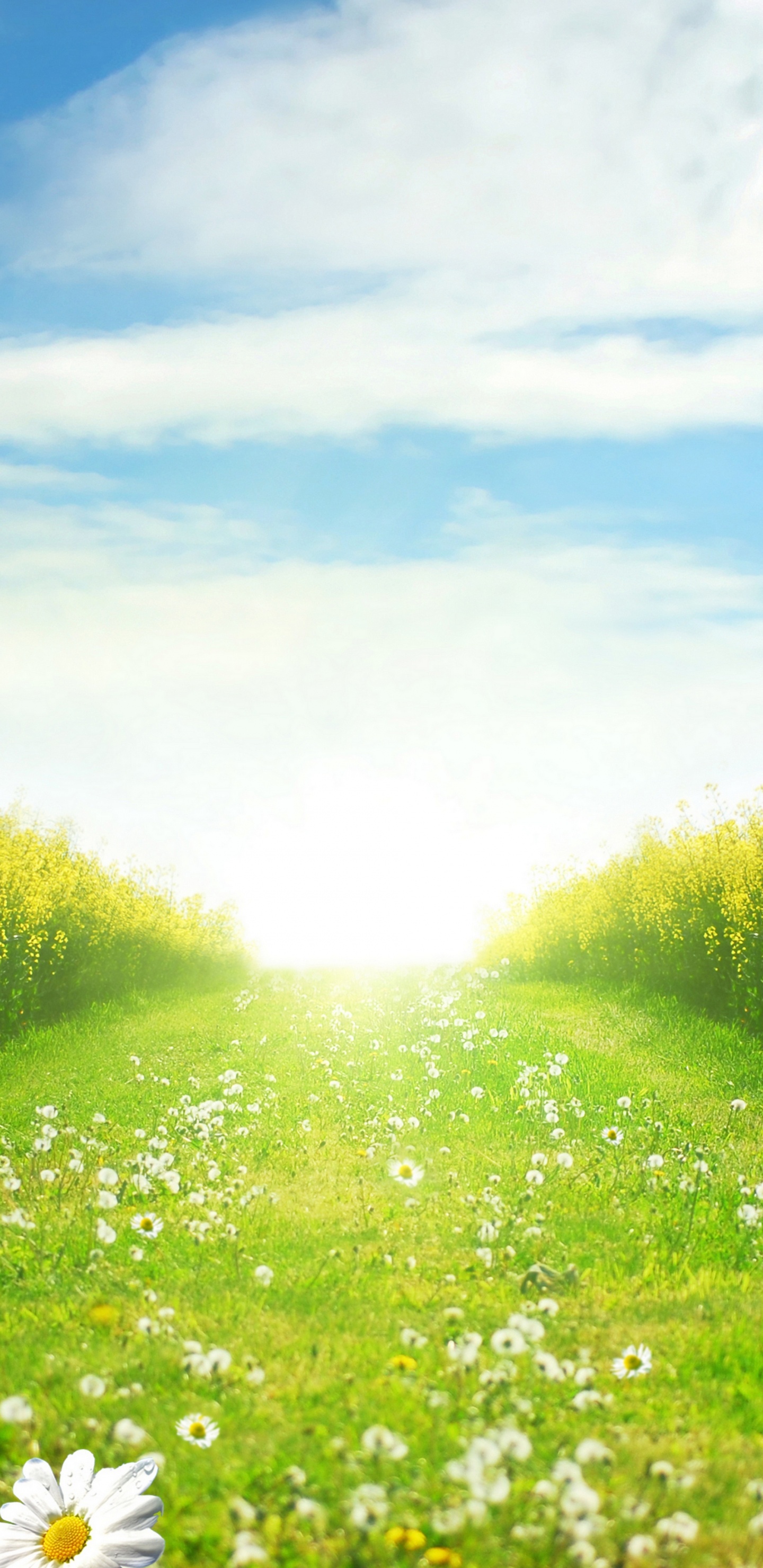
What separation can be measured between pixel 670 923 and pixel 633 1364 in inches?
496

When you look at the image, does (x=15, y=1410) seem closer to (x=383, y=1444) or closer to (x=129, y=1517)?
(x=129, y=1517)

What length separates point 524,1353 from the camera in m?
4.61

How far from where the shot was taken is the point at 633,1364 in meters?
4.54

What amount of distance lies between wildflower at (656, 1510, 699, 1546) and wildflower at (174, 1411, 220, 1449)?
5.70 ft

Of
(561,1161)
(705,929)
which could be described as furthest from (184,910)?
(561,1161)

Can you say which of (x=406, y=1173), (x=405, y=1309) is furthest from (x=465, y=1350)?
(x=406, y=1173)

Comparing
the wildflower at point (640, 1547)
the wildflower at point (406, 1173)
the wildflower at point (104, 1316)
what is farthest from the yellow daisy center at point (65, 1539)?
the wildflower at point (406, 1173)

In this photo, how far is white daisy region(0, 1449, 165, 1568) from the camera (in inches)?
135

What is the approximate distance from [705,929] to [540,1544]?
12685 mm

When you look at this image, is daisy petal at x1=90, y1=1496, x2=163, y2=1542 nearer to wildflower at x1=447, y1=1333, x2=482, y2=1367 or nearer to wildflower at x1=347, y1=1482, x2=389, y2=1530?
wildflower at x1=347, y1=1482, x2=389, y2=1530

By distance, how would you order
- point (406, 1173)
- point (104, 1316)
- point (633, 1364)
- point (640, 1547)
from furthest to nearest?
point (406, 1173) → point (104, 1316) → point (633, 1364) → point (640, 1547)

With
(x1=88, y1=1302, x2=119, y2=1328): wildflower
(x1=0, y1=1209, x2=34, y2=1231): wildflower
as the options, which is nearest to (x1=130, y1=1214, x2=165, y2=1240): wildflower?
(x1=88, y1=1302, x2=119, y2=1328): wildflower

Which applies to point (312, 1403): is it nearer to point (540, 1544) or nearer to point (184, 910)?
point (540, 1544)

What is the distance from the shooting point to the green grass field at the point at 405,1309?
137 inches
